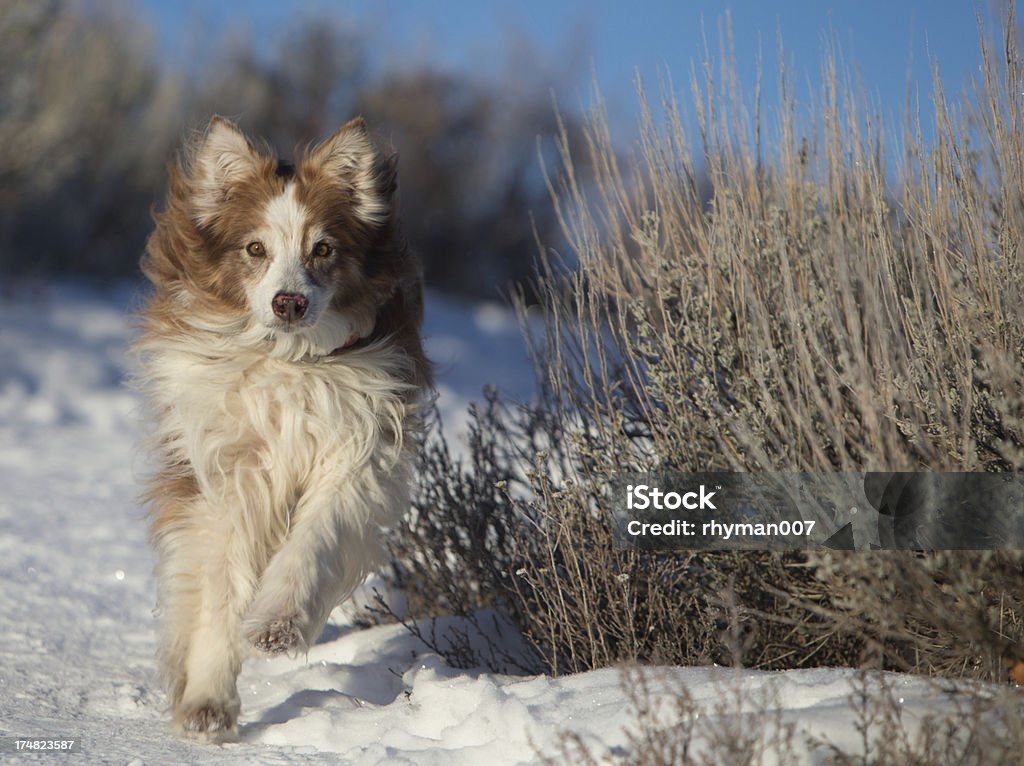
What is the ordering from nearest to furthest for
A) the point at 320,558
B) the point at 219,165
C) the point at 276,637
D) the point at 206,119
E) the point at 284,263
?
the point at 276,637 < the point at 320,558 < the point at 284,263 < the point at 219,165 < the point at 206,119

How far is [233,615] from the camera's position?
3.35 m

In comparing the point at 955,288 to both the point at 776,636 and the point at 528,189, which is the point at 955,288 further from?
the point at 528,189

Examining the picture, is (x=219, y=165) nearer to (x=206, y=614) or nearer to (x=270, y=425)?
(x=270, y=425)

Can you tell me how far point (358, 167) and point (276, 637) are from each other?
5.47ft

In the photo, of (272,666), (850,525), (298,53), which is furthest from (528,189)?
(850,525)

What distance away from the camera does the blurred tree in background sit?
1047 cm

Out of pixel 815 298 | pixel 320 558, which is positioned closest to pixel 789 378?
pixel 815 298

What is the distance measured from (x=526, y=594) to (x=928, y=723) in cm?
202

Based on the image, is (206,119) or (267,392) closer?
(267,392)

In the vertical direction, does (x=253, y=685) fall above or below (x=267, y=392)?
below

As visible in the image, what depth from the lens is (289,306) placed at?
338 centimetres

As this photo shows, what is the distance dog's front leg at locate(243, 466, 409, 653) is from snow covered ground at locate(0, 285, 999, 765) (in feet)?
0.99

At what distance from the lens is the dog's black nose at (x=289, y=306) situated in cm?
338

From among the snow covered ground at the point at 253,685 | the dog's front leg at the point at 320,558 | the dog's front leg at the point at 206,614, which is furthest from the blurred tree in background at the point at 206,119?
the dog's front leg at the point at 206,614
